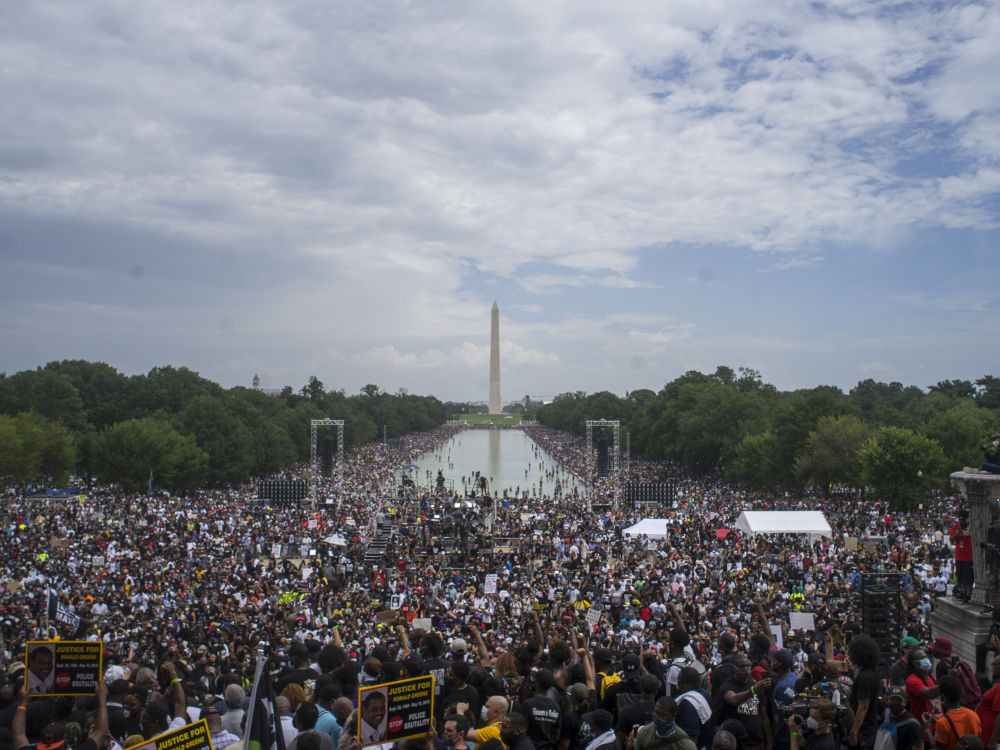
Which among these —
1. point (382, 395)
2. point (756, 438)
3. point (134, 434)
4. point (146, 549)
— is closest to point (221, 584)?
point (146, 549)

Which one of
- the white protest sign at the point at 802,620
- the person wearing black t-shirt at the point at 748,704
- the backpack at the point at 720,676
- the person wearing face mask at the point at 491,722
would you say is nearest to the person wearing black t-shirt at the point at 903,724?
the person wearing black t-shirt at the point at 748,704

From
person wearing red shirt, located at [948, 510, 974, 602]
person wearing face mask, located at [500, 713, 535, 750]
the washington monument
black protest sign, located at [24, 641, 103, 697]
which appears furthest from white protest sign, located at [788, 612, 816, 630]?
the washington monument

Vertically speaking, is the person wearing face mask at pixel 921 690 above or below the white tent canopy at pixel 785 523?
above

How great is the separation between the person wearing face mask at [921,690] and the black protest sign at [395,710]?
12.9 ft

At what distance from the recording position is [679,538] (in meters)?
30.5

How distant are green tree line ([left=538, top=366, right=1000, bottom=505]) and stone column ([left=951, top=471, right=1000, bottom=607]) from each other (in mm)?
26399

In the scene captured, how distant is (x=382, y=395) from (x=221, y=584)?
5633 inches

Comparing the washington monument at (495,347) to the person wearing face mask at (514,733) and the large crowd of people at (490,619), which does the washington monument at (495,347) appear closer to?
the large crowd of people at (490,619)

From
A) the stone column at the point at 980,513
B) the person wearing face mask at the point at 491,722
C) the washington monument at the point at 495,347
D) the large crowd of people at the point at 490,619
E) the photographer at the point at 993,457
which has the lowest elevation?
the large crowd of people at the point at 490,619

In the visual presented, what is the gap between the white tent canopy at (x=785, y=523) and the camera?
26.2 meters

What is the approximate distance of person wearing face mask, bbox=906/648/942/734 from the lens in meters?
6.22

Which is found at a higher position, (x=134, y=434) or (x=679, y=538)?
(x=134, y=434)

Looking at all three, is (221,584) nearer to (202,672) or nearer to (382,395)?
(202,672)

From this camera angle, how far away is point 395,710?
5.68 metres
